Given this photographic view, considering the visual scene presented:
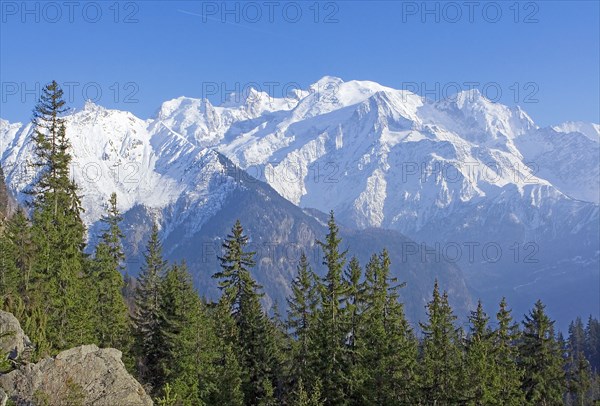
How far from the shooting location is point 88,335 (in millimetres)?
40625

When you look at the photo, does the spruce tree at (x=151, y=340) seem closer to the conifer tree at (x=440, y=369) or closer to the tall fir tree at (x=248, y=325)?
the tall fir tree at (x=248, y=325)

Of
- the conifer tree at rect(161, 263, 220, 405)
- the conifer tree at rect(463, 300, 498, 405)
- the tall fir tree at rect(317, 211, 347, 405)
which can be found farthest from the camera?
the conifer tree at rect(161, 263, 220, 405)

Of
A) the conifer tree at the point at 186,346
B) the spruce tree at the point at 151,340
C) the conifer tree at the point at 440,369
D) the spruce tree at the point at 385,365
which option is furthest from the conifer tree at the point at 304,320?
the spruce tree at the point at 151,340

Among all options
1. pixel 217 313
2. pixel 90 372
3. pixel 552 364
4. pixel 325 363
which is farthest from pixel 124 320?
pixel 552 364

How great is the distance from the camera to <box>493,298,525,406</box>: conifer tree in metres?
45.0

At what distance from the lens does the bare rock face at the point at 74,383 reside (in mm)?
21516

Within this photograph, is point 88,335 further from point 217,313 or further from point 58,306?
point 217,313

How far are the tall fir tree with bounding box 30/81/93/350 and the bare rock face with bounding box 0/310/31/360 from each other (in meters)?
7.83

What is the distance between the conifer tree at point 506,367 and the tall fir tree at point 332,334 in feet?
34.9

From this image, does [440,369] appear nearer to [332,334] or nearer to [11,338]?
[332,334]

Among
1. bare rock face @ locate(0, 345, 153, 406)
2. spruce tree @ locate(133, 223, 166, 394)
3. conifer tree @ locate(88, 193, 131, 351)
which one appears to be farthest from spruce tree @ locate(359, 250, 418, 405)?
bare rock face @ locate(0, 345, 153, 406)

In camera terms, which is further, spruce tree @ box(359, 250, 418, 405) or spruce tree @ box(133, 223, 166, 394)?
spruce tree @ box(133, 223, 166, 394)

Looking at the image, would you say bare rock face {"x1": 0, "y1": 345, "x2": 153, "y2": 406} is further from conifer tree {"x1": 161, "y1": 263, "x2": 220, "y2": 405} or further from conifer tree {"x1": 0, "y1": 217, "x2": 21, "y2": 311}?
conifer tree {"x1": 161, "y1": 263, "x2": 220, "y2": 405}

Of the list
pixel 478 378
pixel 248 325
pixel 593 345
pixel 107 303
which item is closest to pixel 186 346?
pixel 248 325
